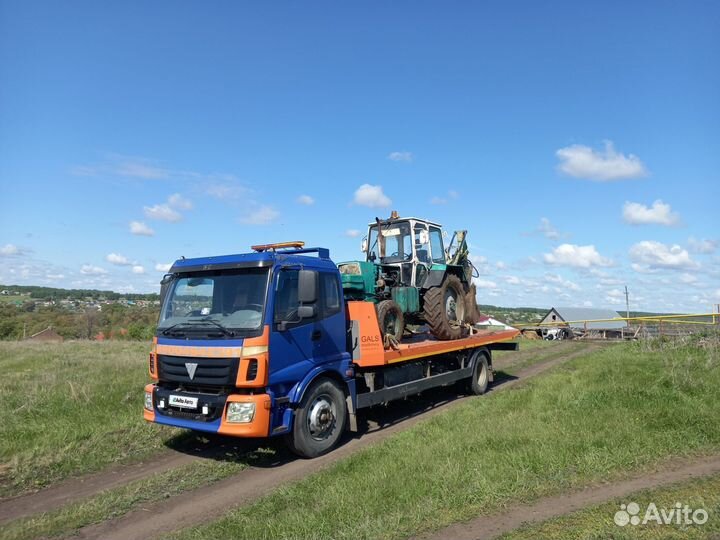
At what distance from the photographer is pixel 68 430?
6.97 metres

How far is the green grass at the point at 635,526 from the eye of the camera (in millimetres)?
3834

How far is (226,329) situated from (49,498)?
8.28 feet

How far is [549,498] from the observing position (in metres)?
4.68

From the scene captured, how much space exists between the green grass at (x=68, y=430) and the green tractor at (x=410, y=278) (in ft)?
13.2

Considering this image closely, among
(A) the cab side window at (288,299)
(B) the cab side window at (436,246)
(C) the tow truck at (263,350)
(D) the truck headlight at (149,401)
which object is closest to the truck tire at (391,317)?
(C) the tow truck at (263,350)

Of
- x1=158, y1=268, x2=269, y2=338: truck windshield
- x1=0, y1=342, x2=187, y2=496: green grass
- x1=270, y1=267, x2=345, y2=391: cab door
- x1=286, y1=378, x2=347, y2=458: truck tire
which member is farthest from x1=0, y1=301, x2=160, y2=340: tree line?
x1=286, y1=378, x2=347, y2=458: truck tire

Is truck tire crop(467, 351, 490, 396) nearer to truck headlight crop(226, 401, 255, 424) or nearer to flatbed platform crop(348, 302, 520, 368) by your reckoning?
flatbed platform crop(348, 302, 520, 368)

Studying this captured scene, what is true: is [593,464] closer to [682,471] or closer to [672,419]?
[682,471]

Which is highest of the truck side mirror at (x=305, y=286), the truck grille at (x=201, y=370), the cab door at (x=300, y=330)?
the truck side mirror at (x=305, y=286)

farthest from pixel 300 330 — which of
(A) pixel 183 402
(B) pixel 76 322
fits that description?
(B) pixel 76 322

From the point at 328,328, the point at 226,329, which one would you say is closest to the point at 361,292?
the point at 328,328

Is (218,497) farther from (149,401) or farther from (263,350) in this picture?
(149,401)

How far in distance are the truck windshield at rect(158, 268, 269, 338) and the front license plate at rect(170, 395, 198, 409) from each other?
0.79 m

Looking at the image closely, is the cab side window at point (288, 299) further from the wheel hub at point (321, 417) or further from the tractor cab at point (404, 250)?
the tractor cab at point (404, 250)
